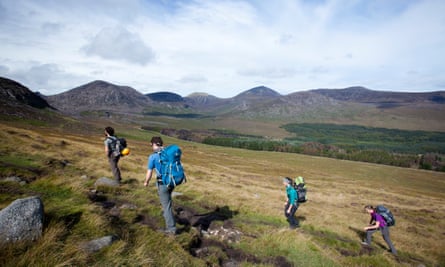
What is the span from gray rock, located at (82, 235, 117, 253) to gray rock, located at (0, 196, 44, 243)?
3.65ft

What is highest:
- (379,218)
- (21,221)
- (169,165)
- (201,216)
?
(169,165)

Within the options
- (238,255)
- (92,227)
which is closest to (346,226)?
(238,255)

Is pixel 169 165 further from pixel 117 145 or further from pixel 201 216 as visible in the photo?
pixel 117 145

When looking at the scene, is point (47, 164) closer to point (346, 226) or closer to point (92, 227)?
point (92, 227)

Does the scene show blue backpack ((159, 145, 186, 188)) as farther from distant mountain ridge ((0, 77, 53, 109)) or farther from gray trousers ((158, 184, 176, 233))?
distant mountain ridge ((0, 77, 53, 109))

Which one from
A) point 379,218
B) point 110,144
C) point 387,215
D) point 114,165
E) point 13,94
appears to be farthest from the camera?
point 13,94

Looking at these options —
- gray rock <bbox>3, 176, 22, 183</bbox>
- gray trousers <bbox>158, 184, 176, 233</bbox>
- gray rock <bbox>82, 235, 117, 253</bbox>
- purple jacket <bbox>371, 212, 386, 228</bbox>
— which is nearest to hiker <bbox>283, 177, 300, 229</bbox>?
purple jacket <bbox>371, 212, 386, 228</bbox>

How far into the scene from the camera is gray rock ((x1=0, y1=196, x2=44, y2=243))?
18.1 feet

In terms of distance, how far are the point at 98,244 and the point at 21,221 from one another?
1.81 m

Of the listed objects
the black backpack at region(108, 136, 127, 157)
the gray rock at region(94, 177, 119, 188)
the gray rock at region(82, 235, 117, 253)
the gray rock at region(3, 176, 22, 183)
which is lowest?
the gray rock at region(94, 177, 119, 188)

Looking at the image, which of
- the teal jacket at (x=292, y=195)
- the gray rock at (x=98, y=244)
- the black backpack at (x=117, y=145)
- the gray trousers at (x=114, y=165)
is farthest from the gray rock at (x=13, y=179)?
the teal jacket at (x=292, y=195)

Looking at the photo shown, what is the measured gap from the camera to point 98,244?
6262 millimetres

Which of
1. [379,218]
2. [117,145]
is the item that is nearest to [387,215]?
[379,218]

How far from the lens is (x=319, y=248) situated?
34.1 feet
